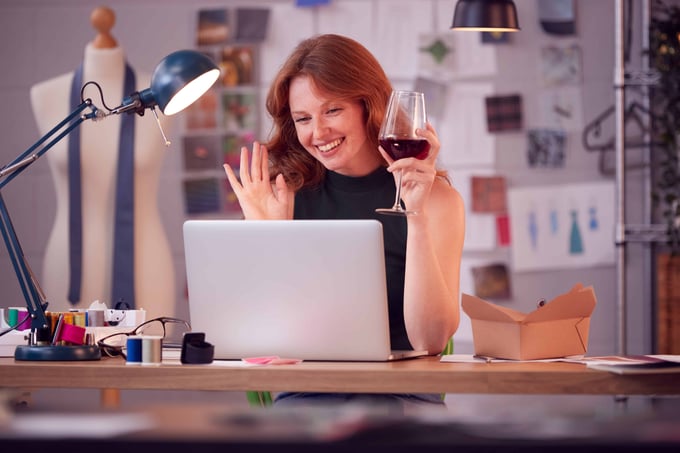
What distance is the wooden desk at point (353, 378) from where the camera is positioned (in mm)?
1469

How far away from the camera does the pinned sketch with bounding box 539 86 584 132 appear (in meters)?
4.26

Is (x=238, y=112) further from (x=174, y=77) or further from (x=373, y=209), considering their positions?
(x=174, y=77)

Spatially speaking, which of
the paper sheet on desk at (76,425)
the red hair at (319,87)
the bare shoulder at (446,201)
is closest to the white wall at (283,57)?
the red hair at (319,87)

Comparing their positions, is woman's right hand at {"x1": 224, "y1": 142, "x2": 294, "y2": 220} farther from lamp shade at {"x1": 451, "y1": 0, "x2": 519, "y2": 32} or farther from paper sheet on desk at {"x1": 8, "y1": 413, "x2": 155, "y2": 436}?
paper sheet on desk at {"x1": 8, "y1": 413, "x2": 155, "y2": 436}

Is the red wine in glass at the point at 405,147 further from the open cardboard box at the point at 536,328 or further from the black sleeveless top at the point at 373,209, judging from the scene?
the black sleeveless top at the point at 373,209

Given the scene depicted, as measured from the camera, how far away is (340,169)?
2348 millimetres

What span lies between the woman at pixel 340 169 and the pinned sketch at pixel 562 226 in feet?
6.68

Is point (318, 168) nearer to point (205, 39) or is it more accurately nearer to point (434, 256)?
point (434, 256)

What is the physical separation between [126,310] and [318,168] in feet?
2.24

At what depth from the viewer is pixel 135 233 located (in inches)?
142

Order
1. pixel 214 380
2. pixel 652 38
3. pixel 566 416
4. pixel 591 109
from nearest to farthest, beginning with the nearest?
pixel 566 416 → pixel 214 380 → pixel 652 38 → pixel 591 109

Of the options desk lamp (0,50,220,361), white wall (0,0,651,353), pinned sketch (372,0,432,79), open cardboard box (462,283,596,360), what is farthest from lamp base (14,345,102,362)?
pinned sketch (372,0,432,79)

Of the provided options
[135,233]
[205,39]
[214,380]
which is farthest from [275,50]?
[214,380]

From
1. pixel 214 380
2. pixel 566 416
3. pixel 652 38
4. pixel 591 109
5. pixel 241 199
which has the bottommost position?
pixel 214 380
